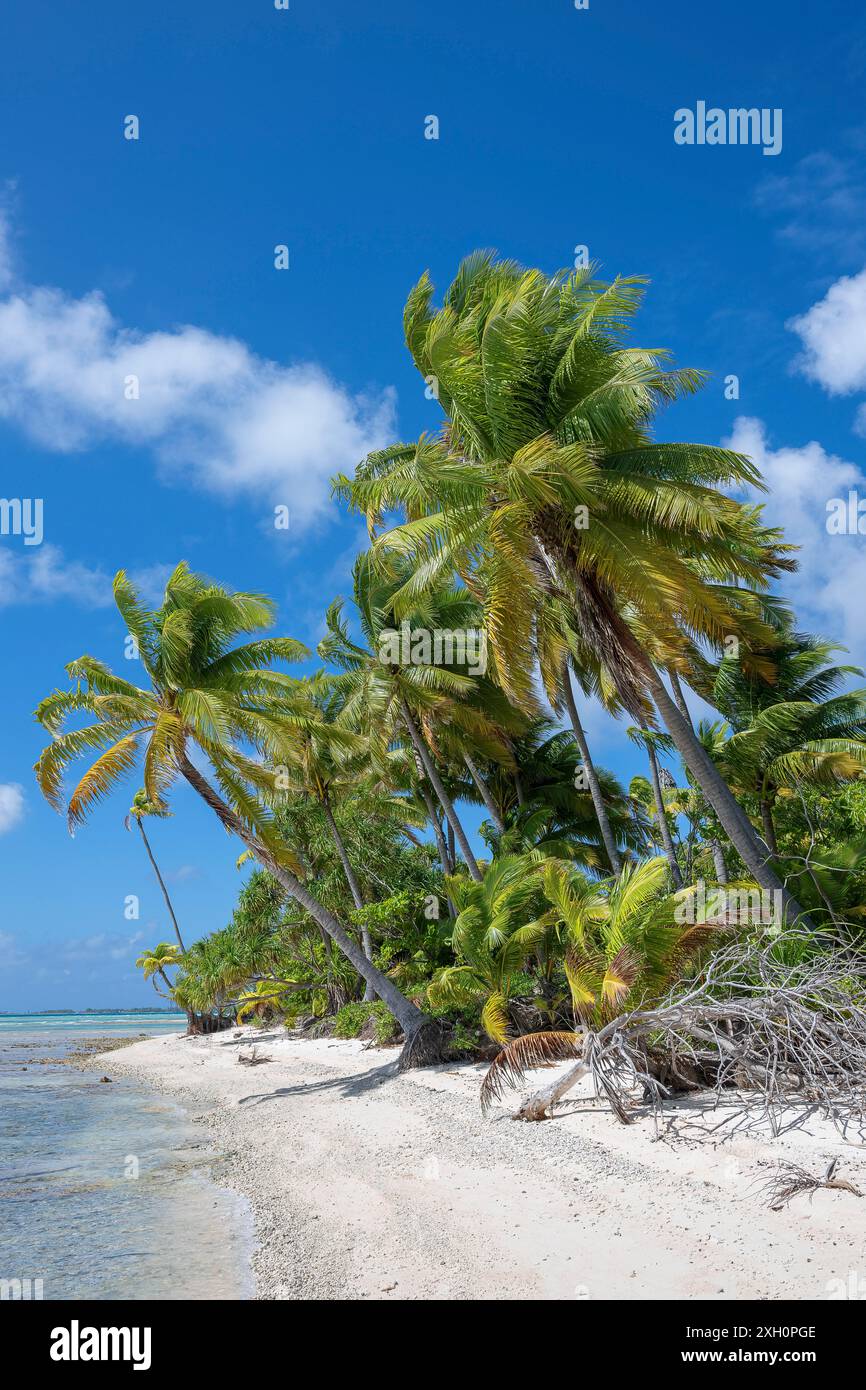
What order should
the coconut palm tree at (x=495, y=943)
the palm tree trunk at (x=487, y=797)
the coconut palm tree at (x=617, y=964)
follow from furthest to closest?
the palm tree trunk at (x=487, y=797)
the coconut palm tree at (x=495, y=943)
the coconut palm tree at (x=617, y=964)

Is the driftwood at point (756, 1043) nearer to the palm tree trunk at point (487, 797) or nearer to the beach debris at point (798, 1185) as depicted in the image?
the beach debris at point (798, 1185)

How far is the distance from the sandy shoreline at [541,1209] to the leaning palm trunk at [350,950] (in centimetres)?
371

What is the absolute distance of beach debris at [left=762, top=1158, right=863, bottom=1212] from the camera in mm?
5973

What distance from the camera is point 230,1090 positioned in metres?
19.3

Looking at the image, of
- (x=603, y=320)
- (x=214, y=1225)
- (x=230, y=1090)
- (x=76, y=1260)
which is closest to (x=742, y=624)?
(x=603, y=320)

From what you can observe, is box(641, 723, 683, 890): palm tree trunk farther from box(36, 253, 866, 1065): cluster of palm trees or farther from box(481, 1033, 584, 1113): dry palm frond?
box(481, 1033, 584, 1113): dry palm frond

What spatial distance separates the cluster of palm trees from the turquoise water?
4758 mm

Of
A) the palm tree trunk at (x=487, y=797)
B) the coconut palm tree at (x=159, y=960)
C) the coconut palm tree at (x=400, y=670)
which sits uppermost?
the coconut palm tree at (x=400, y=670)

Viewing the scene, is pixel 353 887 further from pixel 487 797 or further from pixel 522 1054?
pixel 522 1054

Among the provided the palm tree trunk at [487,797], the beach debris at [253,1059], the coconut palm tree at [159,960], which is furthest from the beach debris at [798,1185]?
the coconut palm tree at [159,960]

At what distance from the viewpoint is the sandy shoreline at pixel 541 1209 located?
17.3 ft

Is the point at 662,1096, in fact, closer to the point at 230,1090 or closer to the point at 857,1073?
the point at 857,1073

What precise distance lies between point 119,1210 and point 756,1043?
22.8 feet
